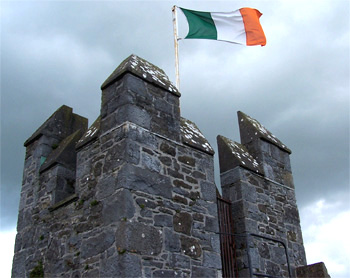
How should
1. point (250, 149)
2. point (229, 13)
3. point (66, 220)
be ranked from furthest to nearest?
point (229, 13)
point (250, 149)
point (66, 220)

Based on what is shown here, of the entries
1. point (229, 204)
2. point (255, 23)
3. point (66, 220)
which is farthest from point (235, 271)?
point (255, 23)

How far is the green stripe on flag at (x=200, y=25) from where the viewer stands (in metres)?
9.58

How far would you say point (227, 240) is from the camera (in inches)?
257

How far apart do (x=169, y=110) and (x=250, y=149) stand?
2.30 metres

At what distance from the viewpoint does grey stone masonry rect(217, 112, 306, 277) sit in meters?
6.59

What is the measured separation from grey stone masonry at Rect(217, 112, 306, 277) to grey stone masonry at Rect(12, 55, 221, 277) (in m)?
0.78

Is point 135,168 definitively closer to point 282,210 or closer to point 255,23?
point 282,210

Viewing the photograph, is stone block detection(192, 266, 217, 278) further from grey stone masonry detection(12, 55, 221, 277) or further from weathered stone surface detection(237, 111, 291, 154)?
weathered stone surface detection(237, 111, 291, 154)

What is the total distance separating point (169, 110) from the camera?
6160 millimetres

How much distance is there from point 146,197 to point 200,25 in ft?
18.7

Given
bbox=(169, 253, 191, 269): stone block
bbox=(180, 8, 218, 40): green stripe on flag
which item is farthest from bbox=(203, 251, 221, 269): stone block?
bbox=(180, 8, 218, 40): green stripe on flag

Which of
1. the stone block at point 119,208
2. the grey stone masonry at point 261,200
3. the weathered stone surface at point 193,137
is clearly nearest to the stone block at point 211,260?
the grey stone masonry at point 261,200

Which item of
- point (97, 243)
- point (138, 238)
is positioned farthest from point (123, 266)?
point (97, 243)

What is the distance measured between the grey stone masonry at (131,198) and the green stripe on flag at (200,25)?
11.2 ft
